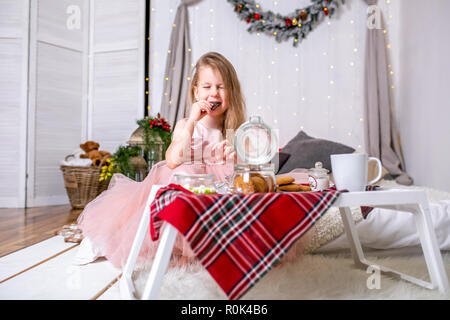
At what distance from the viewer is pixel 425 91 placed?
7.47 feet

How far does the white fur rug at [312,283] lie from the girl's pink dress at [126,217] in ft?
0.28

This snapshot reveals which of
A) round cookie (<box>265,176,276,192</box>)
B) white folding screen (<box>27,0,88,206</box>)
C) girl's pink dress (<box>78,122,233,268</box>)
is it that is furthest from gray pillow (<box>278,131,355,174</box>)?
white folding screen (<box>27,0,88,206</box>)

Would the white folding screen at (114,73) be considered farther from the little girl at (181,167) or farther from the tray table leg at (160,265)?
the tray table leg at (160,265)

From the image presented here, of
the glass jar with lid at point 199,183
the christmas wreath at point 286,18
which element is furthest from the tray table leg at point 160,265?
the christmas wreath at point 286,18

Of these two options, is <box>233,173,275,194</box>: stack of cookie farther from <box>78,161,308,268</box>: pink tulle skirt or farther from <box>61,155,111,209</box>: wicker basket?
<box>61,155,111,209</box>: wicker basket

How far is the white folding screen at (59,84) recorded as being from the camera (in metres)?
2.96

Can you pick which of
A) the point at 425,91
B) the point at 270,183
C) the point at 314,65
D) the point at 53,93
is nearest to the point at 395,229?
the point at 270,183

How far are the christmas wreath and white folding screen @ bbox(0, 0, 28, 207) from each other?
6.06ft

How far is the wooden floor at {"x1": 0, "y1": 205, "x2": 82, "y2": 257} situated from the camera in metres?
1.61

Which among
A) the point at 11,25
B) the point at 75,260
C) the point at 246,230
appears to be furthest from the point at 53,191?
the point at 246,230

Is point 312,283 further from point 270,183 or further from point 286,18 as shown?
point 286,18

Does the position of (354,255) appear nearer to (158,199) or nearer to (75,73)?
(158,199)

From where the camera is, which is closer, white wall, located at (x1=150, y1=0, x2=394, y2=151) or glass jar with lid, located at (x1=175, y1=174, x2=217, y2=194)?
glass jar with lid, located at (x1=175, y1=174, x2=217, y2=194)

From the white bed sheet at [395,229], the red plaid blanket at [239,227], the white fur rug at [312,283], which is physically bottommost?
the white fur rug at [312,283]
